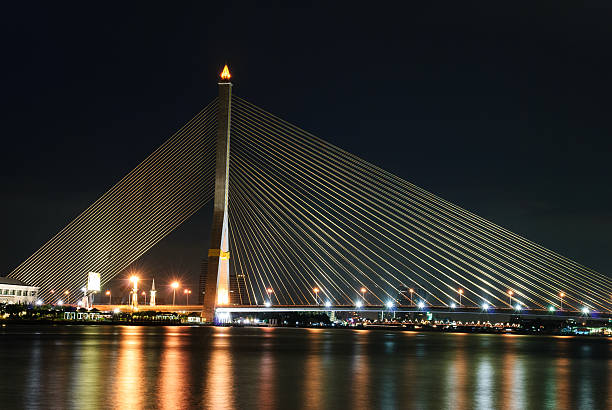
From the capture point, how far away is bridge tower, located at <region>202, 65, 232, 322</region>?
62.1m

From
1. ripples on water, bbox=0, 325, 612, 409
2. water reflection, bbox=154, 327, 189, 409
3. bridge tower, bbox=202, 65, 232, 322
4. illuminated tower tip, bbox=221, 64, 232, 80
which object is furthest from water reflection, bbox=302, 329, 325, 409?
illuminated tower tip, bbox=221, 64, 232, 80

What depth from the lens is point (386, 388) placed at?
2055 cm

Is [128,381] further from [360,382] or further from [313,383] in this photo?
[360,382]

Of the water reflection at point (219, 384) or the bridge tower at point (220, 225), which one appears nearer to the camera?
the water reflection at point (219, 384)

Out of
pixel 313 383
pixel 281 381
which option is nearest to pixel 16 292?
pixel 281 381

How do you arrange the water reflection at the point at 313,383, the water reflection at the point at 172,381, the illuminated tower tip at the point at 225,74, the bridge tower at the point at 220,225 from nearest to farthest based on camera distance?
1. the water reflection at the point at 172,381
2. the water reflection at the point at 313,383
3. the bridge tower at the point at 220,225
4. the illuminated tower tip at the point at 225,74

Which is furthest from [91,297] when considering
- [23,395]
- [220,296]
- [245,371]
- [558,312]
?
[23,395]

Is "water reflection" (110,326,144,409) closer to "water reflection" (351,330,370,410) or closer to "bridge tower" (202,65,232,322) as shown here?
"water reflection" (351,330,370,410)

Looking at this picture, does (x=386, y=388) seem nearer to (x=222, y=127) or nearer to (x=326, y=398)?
(x=326, y=398)

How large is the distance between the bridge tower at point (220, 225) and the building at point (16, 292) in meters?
35.1

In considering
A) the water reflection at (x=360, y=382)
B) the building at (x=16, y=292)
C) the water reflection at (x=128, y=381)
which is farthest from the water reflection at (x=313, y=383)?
the building at (x=16, y=292)

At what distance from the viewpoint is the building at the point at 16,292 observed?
Result: 9019 cm

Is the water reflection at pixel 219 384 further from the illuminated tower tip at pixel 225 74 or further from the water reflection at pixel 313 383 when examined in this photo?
the illuminated tower tip at pixel 225 74

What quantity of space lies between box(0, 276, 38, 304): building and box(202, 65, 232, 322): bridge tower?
35.1 m
